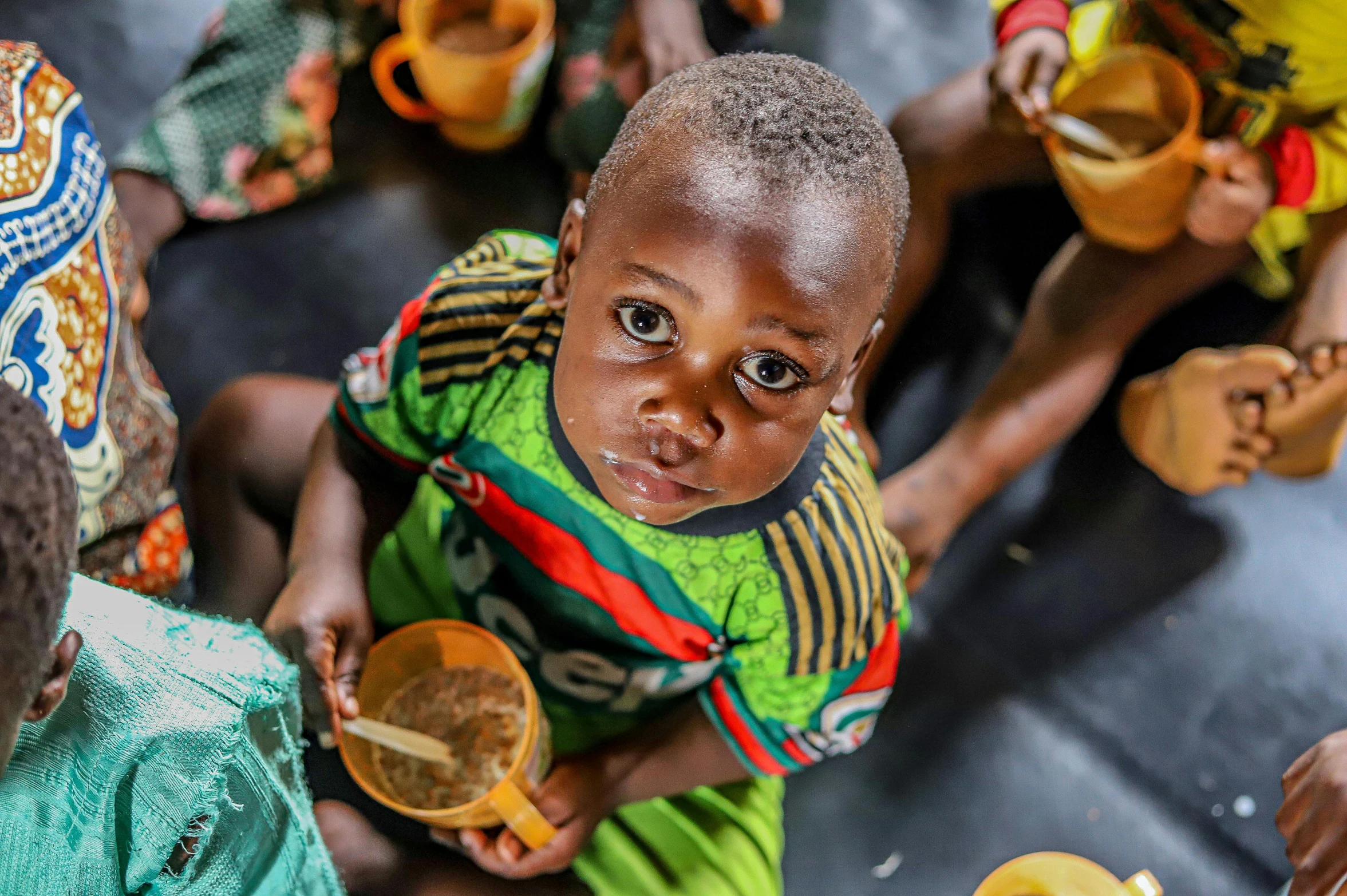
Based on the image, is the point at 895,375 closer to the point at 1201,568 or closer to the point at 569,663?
the point at 1201,568

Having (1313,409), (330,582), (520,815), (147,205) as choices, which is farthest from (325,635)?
(1313,409)

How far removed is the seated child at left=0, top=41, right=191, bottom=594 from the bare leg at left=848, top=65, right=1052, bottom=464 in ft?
2.21

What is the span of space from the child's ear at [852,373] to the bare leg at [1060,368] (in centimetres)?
45


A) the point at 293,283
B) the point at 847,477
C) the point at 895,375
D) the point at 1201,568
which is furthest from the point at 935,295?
the point at 293,283

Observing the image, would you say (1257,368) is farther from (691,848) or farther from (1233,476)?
(691,848)

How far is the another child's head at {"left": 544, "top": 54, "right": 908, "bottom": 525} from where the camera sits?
503 mm

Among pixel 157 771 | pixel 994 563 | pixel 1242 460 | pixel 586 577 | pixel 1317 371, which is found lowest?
pixel 994 563

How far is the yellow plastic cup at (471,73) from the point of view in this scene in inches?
44.0

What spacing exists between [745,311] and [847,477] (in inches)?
8.2

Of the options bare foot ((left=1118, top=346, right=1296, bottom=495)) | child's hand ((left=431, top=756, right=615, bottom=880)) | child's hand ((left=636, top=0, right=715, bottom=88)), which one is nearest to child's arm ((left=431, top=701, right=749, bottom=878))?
child's hand ((left=431, top=756, right=615, bottom=880))

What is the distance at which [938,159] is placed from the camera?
1141mm

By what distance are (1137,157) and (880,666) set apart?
58 cm

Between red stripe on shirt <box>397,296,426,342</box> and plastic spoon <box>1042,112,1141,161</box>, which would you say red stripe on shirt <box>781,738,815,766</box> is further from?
plastic spoon <box>1042,112,1141,161</box>

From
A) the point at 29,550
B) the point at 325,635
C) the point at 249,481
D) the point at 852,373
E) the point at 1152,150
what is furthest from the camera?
the point at 1152,150
